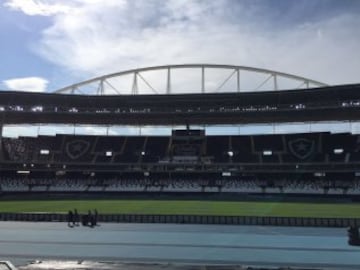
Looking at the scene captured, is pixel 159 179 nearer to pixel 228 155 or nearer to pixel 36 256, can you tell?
pixel 228 155

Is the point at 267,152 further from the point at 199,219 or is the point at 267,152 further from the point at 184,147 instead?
the point at 199,219

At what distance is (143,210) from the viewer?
45.6 m

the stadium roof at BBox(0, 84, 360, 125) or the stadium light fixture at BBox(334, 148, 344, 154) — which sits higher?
the stadium roof at BBox(0, 84, 360, 125)

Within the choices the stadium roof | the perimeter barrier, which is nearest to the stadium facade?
the stadium roof

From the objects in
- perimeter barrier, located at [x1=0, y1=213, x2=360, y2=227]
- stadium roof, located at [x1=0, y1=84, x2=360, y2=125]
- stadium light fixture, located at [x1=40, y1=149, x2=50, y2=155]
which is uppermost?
stadium roof, located at [x1=0, y1=84, x2=360, y2=125]

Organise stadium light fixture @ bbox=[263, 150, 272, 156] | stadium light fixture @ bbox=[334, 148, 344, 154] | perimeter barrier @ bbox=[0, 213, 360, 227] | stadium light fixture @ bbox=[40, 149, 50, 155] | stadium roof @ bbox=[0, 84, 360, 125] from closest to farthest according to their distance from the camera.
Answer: perimeter barrier @ bbox=[0, 213, 360, 227] < stadium roof @ bbox=[0, 84, 360, 125] < stadium light fixture @ bbox=[334, 148, 344, 154] < stadium light fixture @ bbox=[263, 150, 272, 156] < stadium light fixture @ bbox=[40, 149, 50, 155]

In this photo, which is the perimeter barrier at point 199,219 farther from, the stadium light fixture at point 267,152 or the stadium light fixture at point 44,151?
the stadium light fixture at point 267,152

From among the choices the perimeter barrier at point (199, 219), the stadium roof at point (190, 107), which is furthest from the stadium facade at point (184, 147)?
the perimeter barrier at point (199, 219)

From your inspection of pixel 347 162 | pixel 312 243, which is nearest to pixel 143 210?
pixel 312 243

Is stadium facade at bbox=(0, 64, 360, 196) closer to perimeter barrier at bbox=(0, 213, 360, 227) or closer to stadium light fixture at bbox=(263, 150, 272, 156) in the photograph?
stadium light fixture at bbox=(263, 150, 272, 156)

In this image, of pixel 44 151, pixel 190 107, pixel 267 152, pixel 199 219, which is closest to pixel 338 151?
pixel 267 152

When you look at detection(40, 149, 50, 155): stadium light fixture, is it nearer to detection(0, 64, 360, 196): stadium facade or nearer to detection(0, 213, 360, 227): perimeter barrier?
detection(0, 64, 360, 196): stadium facade

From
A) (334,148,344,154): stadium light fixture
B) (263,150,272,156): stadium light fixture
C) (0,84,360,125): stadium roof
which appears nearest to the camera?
(0,84,360,125): stadium roof

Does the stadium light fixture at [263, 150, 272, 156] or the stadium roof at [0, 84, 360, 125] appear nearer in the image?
the stadium roof at [0, 84, 360, 125]
